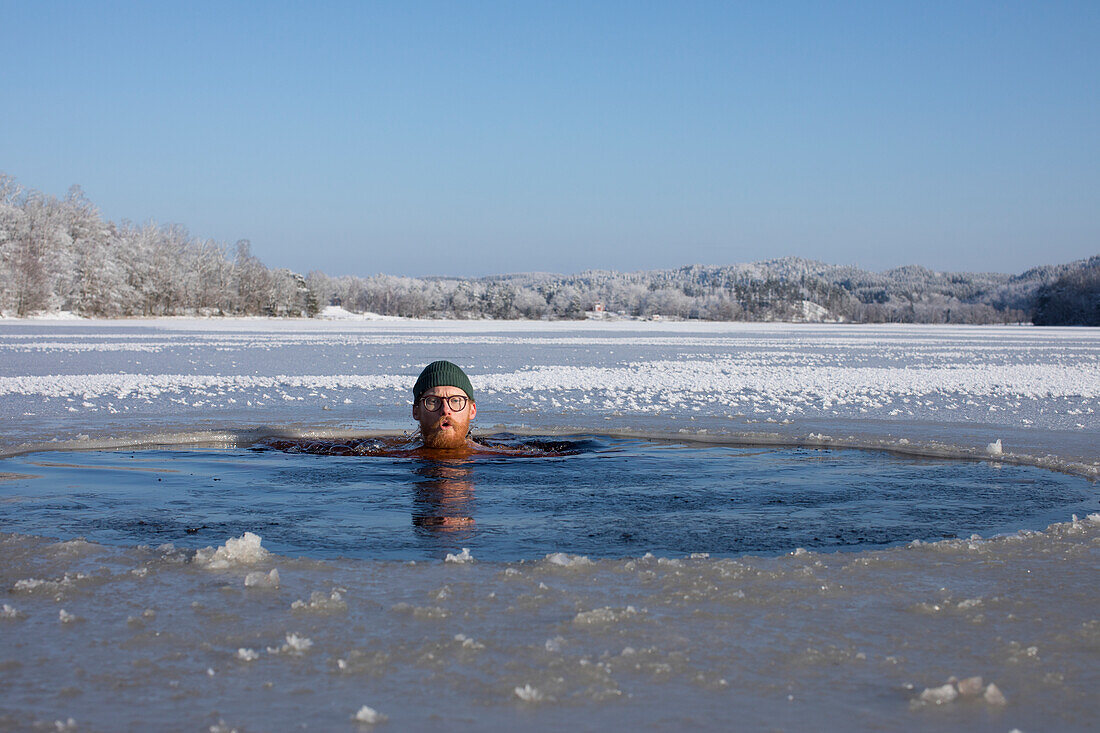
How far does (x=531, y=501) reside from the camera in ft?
21.4

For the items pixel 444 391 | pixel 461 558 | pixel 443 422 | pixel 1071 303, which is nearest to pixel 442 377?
pixel 444 391

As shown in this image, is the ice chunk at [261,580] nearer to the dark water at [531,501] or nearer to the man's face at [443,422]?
the dark water at [531,501]

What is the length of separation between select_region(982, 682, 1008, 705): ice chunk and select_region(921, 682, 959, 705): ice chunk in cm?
9

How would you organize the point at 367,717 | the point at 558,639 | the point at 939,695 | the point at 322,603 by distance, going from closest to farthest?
the point at 367,717 < the point at 939,695 < the point at 558,639 < the point at 322,603

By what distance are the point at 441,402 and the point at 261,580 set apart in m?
4.43

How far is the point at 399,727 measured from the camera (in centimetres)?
269

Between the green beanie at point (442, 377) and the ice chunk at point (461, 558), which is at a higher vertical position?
the green beanie at point (442, 377)

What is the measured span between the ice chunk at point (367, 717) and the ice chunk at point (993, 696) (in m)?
1.86

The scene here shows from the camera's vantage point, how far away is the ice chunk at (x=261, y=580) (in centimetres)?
411

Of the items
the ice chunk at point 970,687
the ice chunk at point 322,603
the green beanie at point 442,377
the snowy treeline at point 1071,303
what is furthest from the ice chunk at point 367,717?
the snowy treeline at point 1071,303

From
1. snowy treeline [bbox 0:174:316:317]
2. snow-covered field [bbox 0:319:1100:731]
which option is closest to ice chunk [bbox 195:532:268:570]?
snow-covered field [bbox 0:319:1100:731]

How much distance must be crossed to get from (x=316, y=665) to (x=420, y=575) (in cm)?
120

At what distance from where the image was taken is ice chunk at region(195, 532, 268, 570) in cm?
447

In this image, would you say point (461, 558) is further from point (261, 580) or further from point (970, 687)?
point (970, 687)
